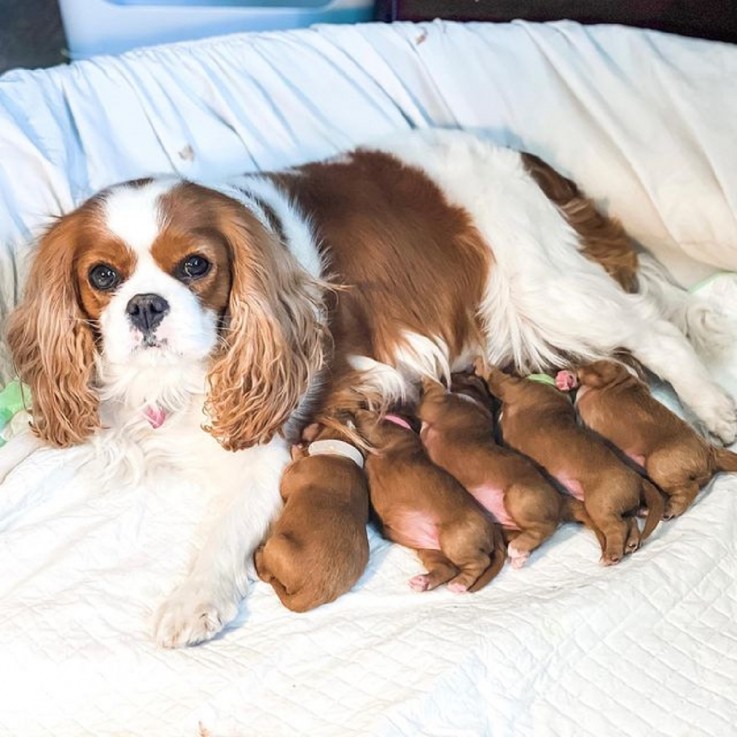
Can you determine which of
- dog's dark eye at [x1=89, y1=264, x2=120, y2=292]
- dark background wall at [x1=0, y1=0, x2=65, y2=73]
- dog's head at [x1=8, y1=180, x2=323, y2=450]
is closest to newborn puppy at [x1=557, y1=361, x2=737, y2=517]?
dog's head at [x1=8, y1=180, x2=323, y2=450]

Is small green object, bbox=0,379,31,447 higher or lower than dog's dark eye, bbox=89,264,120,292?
lower

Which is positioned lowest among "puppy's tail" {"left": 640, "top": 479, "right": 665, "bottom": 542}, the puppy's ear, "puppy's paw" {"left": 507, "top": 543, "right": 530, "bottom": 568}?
"puppy's paw" {"left": 507, "top": 543, "right": 530, "bottom": 568}

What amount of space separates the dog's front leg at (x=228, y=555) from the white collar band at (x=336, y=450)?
3.1 inches

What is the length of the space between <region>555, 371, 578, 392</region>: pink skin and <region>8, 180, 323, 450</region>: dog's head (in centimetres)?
59

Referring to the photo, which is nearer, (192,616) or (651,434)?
(192,616)

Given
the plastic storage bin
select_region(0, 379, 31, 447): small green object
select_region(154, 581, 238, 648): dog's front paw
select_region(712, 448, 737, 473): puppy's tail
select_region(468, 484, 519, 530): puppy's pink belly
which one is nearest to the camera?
select_region(154, 581, 238, 648): dog's front paw

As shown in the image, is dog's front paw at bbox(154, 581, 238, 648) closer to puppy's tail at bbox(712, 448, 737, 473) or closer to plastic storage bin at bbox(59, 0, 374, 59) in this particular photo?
puppy's tail at bbox(712, 448, 737, 473)

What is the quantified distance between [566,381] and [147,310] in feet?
3.39

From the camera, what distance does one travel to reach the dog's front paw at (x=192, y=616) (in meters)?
1.96

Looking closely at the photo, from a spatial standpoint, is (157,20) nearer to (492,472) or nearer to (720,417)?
(492,472)

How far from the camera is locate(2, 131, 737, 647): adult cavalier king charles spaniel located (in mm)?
2053

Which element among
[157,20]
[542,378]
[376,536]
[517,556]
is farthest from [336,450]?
[157,20]

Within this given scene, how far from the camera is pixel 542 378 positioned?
2521 millimetres

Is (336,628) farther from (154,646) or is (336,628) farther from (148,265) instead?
(148,265)
